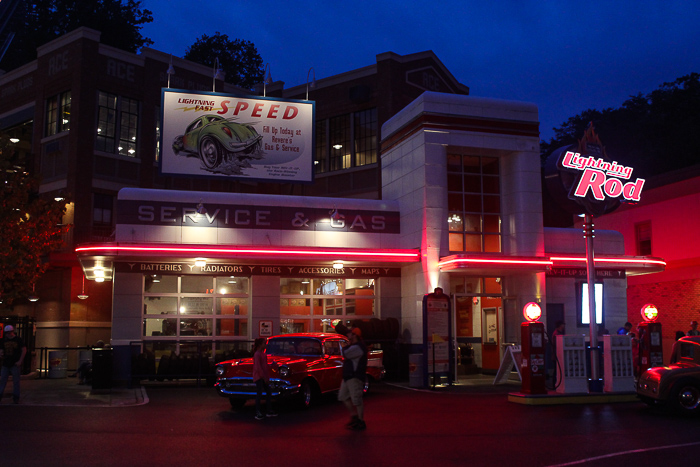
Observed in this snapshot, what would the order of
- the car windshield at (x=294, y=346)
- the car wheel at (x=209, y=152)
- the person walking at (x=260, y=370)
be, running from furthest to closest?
the car wheel at (x=209, y=152) < the car windshield at (x=294, y=346) < the person walking at (x=260, y=370)

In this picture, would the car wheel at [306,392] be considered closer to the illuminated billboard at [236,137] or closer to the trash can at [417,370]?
the trash can at [417,370]

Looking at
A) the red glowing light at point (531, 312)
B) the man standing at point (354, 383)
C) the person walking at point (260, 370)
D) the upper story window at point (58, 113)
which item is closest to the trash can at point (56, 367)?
the upper story window at point (58, 113)

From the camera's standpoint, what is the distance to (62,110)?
3125 cm

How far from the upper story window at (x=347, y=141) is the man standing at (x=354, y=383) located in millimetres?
21592

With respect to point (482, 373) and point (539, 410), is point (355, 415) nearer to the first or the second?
point (539, 410)

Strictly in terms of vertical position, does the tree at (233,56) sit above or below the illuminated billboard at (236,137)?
above

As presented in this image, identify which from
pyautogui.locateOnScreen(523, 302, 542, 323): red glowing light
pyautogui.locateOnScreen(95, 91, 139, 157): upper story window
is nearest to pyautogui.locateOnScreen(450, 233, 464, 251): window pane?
pyautogui.locateOnScreen(523, 302, 542, 323): red glowing light

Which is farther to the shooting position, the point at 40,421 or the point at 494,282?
the point at 494,282

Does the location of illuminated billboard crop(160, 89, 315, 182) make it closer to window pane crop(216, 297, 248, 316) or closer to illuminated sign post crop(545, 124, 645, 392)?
window pane crop(216, 297, 248, 316)

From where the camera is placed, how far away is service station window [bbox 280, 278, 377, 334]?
74.4ft

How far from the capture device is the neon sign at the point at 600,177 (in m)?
19.0

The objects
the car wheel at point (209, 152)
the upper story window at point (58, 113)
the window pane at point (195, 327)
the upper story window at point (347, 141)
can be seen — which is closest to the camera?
the window pane at point (195, 327)

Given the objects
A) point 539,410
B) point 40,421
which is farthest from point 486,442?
point 40,421

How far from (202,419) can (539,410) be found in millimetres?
7122
